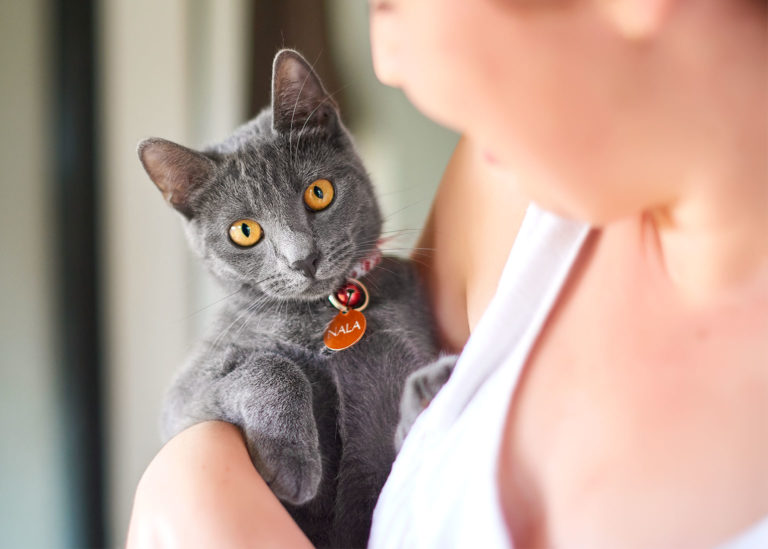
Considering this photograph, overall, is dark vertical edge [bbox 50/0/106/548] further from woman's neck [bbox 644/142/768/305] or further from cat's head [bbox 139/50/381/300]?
woman's neck [bbox 644/142/768/305]

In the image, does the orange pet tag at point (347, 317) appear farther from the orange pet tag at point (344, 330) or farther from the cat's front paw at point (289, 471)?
the cat's front paw at point (289, 471)

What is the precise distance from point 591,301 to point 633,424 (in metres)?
0.08

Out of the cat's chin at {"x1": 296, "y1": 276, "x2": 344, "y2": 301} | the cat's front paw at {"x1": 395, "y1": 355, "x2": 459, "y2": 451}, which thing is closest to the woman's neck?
the cat's front paw at {"x1": 395, "y1": 355, "x2": 459, "y2": 451}

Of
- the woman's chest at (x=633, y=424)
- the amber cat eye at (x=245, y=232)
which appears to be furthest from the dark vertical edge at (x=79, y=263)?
the woman's chest at (x=633, y=424)

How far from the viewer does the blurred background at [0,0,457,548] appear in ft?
1.96

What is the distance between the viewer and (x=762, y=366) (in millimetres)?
307

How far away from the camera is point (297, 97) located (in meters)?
0.63

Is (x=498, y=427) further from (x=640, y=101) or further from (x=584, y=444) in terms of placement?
(x=640, y=101)

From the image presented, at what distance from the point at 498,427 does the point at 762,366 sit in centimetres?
16

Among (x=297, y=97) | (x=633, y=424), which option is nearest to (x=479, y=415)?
(x=633, y=424)

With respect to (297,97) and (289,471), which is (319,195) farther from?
(289,471)

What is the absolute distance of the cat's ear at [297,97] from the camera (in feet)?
1.94

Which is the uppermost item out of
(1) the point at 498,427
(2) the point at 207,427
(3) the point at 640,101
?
(3) the point at 640,101

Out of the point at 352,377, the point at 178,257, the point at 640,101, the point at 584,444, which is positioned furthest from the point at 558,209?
the point at 178,257
